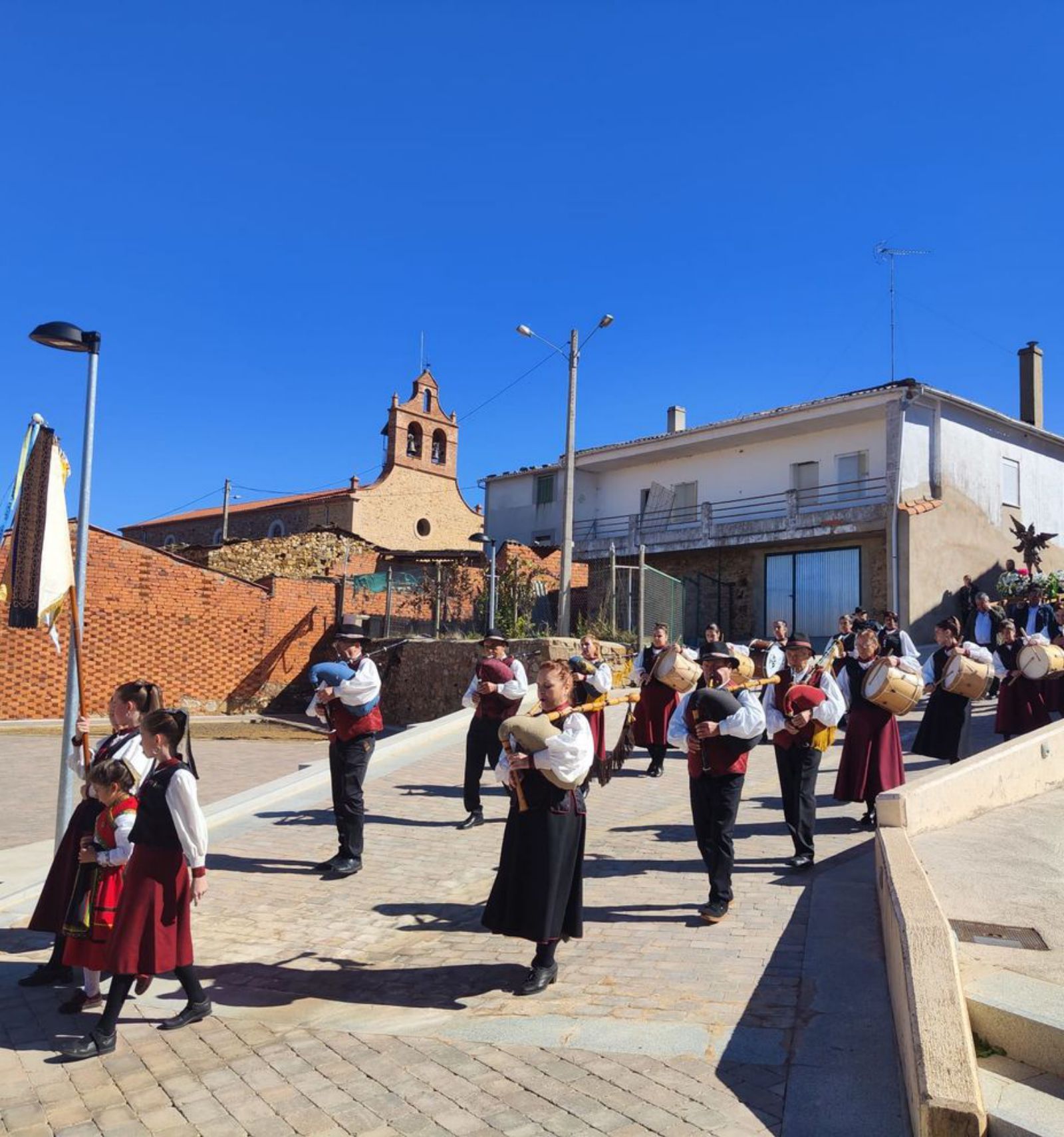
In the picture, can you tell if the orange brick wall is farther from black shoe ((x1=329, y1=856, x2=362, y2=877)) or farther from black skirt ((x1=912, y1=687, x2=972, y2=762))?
black skirt ((x1=912, y1=687, x2=972, y2=762))

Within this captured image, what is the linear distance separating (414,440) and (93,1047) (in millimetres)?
40115

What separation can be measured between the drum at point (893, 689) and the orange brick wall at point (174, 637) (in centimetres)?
1709

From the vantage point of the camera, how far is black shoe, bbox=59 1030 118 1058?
4.58 m

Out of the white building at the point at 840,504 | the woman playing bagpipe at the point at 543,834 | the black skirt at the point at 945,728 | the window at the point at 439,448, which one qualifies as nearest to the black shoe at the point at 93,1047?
the woman playing bagpipe at the point at 543,834

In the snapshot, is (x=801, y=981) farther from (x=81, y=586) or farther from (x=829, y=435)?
(x=829, y=435)

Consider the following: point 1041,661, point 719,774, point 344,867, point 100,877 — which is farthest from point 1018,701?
point 100,877

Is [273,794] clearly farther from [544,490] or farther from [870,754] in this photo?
[544,490]

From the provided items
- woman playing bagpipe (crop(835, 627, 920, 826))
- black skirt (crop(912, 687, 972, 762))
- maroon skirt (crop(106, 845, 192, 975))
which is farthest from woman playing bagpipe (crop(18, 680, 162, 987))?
black skirt (crop(912, 687, 972, 762))

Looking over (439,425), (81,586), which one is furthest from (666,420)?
(81,586)

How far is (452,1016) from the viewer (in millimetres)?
4938

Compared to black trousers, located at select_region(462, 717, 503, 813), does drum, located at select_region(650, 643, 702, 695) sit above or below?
above

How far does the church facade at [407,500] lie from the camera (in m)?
41.7

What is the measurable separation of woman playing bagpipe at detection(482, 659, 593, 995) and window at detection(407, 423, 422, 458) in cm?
3877

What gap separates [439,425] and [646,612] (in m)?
24.5
